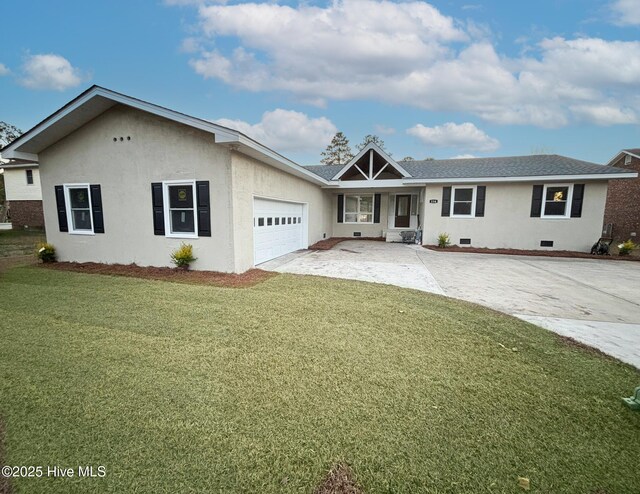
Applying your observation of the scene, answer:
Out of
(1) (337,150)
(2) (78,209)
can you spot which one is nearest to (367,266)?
(2) (78,209)

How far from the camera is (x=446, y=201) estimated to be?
12758 mm

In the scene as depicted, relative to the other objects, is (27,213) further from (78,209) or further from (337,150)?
(337,150)

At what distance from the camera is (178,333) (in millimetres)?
3857

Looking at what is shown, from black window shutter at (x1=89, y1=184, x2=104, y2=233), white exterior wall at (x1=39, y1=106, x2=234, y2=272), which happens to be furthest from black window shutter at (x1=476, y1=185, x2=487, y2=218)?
black window shutter at (x1=89, y1=184, x2=104, y2=233)

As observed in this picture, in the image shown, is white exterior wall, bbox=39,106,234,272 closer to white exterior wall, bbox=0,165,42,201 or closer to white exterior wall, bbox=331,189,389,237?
white exterior wall, bbox=331,189,389,237

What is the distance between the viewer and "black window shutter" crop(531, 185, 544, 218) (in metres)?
11.9

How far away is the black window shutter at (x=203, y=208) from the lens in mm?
6984

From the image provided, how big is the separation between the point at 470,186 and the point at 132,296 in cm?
1313

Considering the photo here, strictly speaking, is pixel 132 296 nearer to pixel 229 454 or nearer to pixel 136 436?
pixel 136 436

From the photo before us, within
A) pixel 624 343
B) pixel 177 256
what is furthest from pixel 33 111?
pixel 624 343

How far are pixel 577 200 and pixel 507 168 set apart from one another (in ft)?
9.63

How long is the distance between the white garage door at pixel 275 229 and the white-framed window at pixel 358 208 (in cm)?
506

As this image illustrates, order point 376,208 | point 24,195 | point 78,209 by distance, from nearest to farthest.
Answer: point 78,209
point 376,208
point 24,195

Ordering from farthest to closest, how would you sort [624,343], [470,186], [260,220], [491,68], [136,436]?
[491,68]
[470,186]
[260,220]
[624,343]
[136,436]
